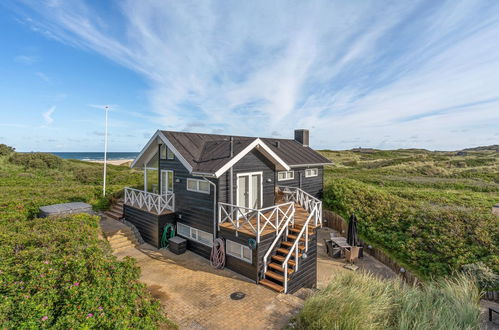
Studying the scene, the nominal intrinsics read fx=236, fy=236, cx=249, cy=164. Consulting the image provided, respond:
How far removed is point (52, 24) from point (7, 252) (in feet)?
36.5

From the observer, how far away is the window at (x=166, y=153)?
13.5 metres

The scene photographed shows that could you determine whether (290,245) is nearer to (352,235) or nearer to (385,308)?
(385,308)

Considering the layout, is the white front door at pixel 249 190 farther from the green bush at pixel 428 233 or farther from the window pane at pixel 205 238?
the green bush at pixel 428 233

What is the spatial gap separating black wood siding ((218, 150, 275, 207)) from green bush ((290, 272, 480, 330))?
5.63m

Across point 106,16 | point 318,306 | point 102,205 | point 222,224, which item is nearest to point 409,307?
point 318,306

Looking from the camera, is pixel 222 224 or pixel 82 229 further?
pixel 222 224

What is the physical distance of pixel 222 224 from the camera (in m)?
10.8

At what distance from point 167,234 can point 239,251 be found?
5025 mm

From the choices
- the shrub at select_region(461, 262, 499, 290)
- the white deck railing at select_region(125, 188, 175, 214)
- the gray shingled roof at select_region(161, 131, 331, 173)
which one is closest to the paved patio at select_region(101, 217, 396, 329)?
the white deck railing at select_region(125, 188, 175, 214)

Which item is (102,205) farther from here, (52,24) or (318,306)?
(318,306)

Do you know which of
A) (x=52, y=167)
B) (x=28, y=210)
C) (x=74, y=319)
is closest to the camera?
(x=74, y=319)

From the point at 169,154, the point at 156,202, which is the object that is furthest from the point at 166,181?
the point at 169,154

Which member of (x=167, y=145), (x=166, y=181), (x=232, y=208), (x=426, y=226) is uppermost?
(x=167, y=145)

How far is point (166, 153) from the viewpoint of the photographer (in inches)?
546
